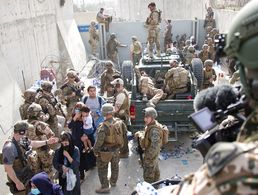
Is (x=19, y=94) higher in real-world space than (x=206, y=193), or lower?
lower

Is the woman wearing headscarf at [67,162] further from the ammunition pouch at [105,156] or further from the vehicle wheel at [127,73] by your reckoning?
the vehicle wheel at [127,73]

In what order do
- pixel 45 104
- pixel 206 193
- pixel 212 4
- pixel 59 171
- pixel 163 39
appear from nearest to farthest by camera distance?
1. pixel 206 193
2. pixel 59 171
3. pixel 45 104
4. pixel 163 39
5. pixel 212 4

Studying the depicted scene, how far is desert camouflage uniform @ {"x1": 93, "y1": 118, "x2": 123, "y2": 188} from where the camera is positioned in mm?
4973

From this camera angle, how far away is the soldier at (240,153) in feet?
3.29

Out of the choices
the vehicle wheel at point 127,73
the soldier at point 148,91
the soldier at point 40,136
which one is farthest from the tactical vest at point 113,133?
the vehicle wheel at point 127,73

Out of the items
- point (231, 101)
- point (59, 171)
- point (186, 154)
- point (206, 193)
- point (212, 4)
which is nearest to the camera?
point (206, 193)

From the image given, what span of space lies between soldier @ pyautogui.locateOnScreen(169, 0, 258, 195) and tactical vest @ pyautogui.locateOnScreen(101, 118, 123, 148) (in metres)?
3.70

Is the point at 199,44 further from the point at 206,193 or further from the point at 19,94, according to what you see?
the point at 206,193

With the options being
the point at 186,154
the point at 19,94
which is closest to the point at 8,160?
the point at 19,94

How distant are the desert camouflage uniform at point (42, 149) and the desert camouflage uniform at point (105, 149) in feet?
2.35

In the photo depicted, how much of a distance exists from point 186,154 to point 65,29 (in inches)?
305

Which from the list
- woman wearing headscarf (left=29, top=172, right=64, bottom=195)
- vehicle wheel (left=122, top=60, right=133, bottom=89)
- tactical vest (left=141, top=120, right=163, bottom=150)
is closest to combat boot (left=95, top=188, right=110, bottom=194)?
tactical vest (left=141, top=120, right=163, bottom=150)

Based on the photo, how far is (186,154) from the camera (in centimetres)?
658

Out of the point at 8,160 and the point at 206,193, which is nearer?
the point at 206,193
